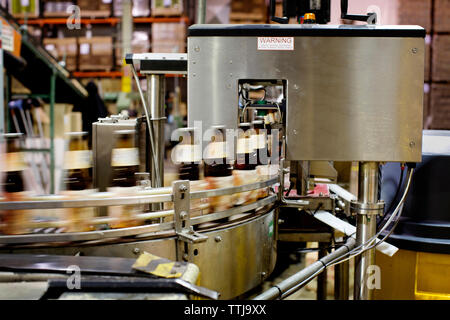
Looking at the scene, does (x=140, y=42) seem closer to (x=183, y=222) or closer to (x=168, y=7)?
(x=168, y=7)

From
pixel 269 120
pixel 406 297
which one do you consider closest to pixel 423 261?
pixel 406 297

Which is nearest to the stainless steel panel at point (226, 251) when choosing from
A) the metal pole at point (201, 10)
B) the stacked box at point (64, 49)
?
the metal pole at point (201, 10)

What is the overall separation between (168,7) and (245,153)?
16.1 ft

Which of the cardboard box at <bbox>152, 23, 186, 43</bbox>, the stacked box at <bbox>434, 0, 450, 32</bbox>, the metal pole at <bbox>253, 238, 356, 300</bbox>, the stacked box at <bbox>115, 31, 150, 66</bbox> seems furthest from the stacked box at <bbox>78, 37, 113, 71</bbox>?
the metal pole at <bbox>253, 238, 356, 300</bbox>

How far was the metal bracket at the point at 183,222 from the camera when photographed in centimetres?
112

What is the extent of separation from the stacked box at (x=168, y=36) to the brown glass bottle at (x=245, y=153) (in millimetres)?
4409

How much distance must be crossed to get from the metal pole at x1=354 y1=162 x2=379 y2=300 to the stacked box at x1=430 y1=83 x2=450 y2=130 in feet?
15.7

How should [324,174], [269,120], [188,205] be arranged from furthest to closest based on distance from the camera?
[269,120] < [324,174] < [188,205]

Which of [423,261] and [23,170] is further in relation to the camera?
[423,261]

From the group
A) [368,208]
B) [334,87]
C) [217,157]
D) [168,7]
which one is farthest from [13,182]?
[168,7]

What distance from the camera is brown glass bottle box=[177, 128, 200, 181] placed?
140cm

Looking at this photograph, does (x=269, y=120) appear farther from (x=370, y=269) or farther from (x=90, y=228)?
(x=90, y=228)

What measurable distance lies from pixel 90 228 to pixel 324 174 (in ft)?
2.76

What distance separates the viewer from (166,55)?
4.79 feet
